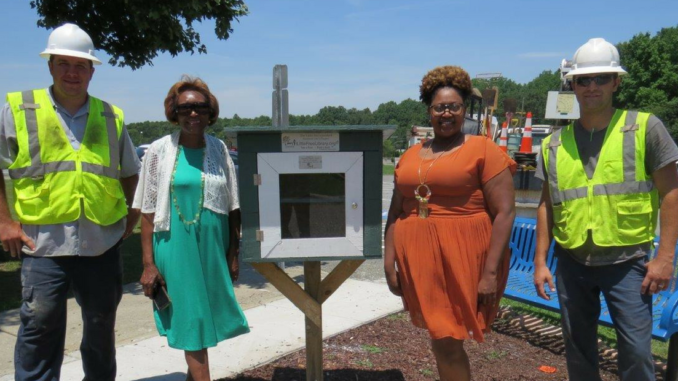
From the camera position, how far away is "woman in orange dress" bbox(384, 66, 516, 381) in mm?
2871

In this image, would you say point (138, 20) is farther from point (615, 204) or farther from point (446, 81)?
point (615, 204)

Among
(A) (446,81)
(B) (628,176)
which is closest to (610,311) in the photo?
(B) (628,176)

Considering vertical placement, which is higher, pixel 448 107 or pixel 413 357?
Result: pixel 448 107

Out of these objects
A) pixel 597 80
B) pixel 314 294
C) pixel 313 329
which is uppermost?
pixel 597 80

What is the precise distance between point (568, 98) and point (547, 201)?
5.31 m

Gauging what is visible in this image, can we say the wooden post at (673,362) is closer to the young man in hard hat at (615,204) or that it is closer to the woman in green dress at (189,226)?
the young man in hard hat at (615,204)

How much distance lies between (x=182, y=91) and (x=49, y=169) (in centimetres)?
75

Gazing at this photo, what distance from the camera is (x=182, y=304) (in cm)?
311

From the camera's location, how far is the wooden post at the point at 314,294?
11.5 ft

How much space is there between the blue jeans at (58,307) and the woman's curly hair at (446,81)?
183 cm

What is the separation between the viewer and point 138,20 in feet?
22.6

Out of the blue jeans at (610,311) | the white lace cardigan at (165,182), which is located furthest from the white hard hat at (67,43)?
the blue jeans at (610,311)

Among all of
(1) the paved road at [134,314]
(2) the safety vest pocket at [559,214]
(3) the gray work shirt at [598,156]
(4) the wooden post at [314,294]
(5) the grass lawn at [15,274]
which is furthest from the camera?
(5) the grass lawn at [15,274]

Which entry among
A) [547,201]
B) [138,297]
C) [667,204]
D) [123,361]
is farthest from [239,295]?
[667,204]
